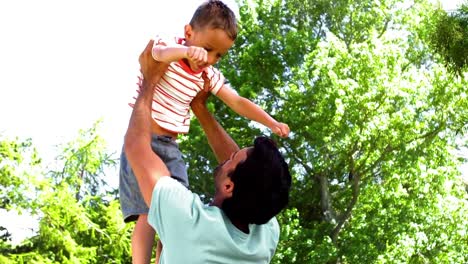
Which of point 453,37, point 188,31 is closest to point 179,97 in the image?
point 188,31

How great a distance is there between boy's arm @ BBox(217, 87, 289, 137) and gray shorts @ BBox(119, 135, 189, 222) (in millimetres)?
301

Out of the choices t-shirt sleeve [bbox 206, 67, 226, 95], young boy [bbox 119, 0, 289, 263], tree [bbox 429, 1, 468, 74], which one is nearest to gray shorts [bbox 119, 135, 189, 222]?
young boy [bbox 119, 0, 289, 263]

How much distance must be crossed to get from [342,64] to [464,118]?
3.18 m

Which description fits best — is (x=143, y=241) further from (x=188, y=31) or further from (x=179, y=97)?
(x=188, y=31)

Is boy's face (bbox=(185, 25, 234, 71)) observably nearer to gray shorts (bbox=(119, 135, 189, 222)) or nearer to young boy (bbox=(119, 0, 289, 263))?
young boy (bbox=(119, 0, 289, 263))

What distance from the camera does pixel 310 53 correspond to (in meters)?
19.1

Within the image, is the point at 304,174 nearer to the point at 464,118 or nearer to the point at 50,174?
the point at 464,118

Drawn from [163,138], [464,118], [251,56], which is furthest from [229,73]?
[163,138]

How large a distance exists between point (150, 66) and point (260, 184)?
23.0 inches

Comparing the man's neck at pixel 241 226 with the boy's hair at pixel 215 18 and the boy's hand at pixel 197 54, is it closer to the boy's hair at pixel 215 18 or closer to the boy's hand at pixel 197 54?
the boy's hand at pixel 197 54

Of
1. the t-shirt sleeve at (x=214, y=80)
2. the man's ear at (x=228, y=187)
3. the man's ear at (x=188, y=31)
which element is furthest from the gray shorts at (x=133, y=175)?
the man's ear at (x=228, y=187)

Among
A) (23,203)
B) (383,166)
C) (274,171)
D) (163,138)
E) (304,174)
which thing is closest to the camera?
(274,171)

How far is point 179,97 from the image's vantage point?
3037mm

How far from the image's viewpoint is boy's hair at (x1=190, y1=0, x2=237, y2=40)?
9.37 ft
